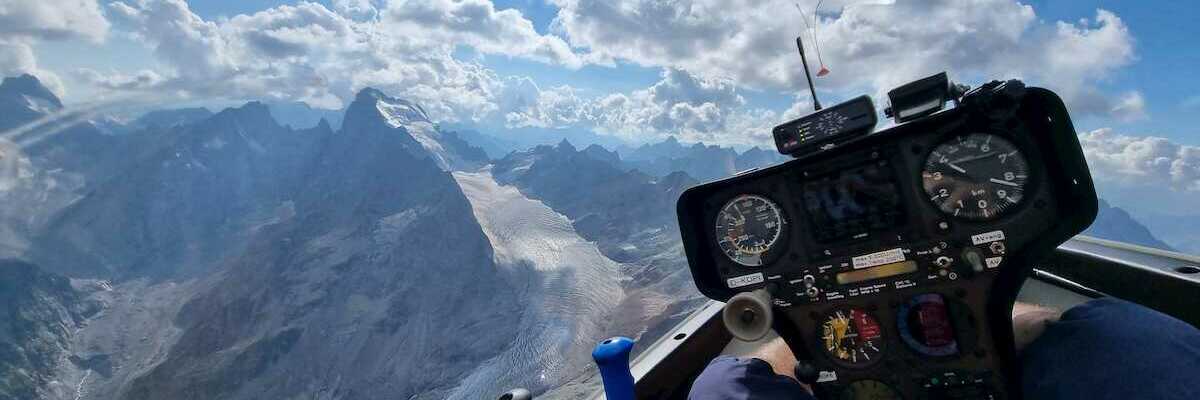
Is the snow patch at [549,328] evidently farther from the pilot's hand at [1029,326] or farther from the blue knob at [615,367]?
the blue knob at [615,367]

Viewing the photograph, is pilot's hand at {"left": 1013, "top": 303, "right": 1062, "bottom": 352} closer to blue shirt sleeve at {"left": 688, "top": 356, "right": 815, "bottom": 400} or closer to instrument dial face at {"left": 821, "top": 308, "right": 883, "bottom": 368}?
instrument dial face at {"left": 821, "top": 308, "right": 883, "bottom": 368}

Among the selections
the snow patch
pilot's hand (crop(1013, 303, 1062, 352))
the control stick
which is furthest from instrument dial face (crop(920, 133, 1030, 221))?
the snow patch

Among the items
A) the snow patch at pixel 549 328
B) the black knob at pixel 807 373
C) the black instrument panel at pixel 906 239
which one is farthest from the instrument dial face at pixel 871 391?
the snow patch at pixel 549 328

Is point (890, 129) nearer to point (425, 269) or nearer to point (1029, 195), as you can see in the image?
point (1029, 195)

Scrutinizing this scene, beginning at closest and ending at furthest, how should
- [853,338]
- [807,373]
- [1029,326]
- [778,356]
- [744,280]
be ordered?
[1029,326]
[807,373]
[853,338]
[744,280]
[778,356]

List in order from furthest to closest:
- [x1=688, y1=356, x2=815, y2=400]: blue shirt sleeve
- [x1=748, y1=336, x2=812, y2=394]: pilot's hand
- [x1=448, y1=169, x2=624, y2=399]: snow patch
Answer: [x1=448, y1=169, x2=624, y2=399]: snow patch
[x1=748, y1=336, x2=812, y2=394]: pilot's hand
[x1=688, y1=356, x2=815, y2=400]: blue shirt sleeve

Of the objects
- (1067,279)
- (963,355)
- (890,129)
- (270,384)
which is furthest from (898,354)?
(270,384)

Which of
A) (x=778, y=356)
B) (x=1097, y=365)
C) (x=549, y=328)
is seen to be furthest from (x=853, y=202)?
(x=549, y=328)

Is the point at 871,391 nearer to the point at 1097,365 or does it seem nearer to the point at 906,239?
the point at 906,239
